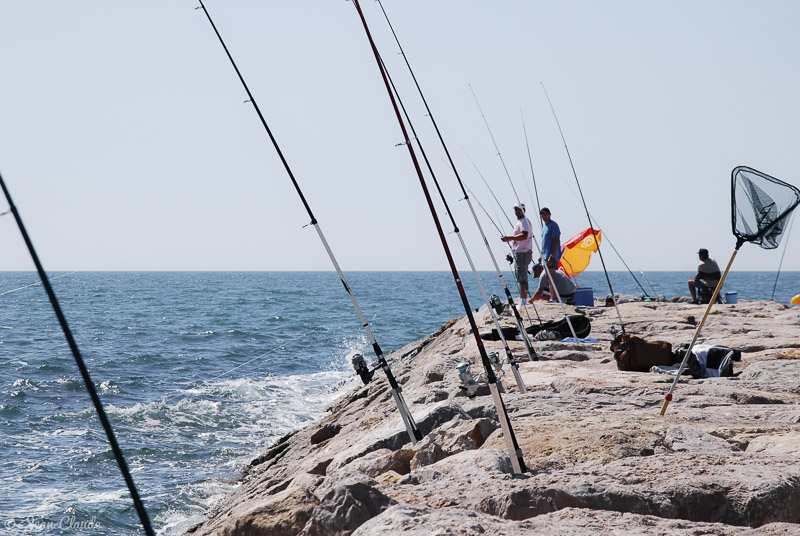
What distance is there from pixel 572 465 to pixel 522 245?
7.39 m

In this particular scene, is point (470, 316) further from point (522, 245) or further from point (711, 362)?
point (522, 245)

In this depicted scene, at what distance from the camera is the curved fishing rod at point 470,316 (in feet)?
10.7

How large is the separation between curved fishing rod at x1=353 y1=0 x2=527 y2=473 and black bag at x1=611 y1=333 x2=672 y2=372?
8.38 feet

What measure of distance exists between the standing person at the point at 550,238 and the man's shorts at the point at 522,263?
329mm

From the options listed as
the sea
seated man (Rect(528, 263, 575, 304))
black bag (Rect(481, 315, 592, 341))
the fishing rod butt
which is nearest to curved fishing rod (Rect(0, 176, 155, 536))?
the sea

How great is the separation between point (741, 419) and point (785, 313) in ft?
22.9

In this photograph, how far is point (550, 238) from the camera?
1109cm

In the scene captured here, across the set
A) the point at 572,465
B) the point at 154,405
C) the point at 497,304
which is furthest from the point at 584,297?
the point at 572,465

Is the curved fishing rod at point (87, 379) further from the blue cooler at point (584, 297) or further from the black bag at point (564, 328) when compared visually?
the blue cooler at point (584, 297)

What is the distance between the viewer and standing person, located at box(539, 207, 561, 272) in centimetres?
1105

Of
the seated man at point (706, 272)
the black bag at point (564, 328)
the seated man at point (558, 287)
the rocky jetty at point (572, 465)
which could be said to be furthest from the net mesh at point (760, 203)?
the seated man at point (706, 272)

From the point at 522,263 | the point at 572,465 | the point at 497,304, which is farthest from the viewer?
the point at 522,263

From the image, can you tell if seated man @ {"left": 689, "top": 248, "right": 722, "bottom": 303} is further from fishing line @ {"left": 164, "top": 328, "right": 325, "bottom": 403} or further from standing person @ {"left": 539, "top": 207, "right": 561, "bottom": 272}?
fishing line @ {"left": 164, "top": 328, "right": 325, "bottom": 403}

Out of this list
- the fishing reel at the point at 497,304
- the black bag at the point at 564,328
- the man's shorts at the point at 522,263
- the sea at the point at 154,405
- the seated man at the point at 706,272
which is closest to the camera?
the sea at the point at 154,405
